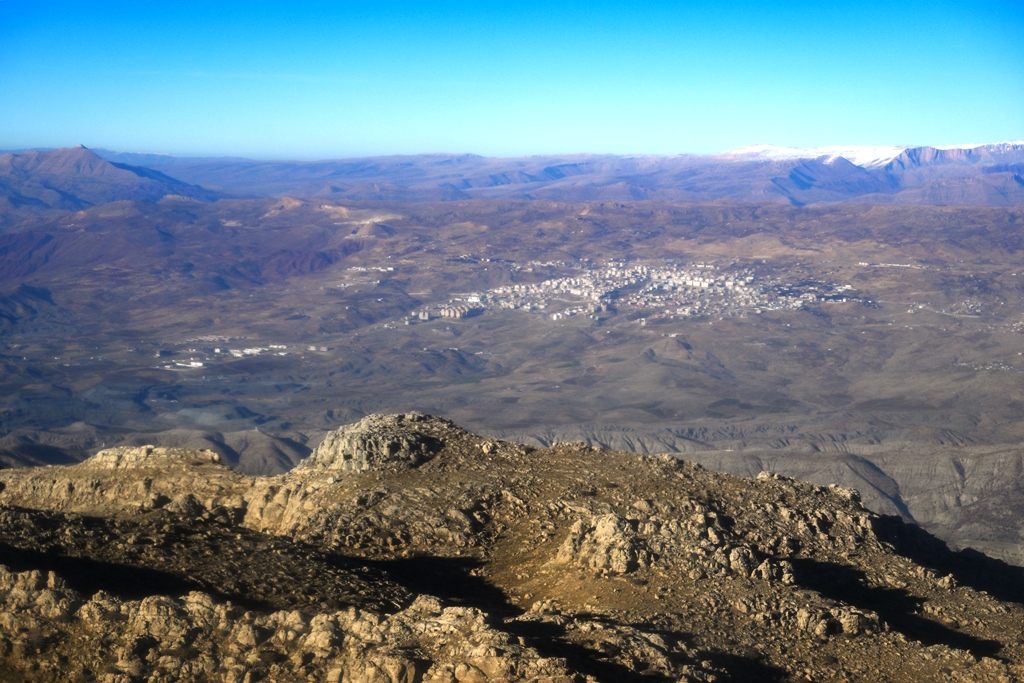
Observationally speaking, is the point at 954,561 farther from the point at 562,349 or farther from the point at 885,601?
the point at 562,349

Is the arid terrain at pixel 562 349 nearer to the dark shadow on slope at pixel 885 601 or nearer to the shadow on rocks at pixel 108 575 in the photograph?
the dark shadow on slope at pixel 885 601

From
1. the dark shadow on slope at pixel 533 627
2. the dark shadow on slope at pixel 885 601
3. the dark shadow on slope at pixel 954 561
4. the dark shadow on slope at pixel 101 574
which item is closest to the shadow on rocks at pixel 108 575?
the dark shadow on slope at pixel 101 574

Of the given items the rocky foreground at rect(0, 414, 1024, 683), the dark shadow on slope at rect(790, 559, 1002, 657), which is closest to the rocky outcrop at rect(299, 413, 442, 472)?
the rocky foreground at rect(0, 414, 1024, 683)

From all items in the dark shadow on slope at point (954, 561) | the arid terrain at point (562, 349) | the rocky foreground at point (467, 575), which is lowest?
the arid terrain at point (562, 349)

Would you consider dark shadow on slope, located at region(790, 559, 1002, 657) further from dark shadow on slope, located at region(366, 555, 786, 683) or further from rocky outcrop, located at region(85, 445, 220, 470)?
rocky outcrop, located at region(85, 445, 220, 470)

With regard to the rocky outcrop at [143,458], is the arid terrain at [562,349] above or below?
below

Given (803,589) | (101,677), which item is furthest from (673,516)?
(101,677)

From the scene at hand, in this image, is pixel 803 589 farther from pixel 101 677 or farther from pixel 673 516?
pixel 101 677
